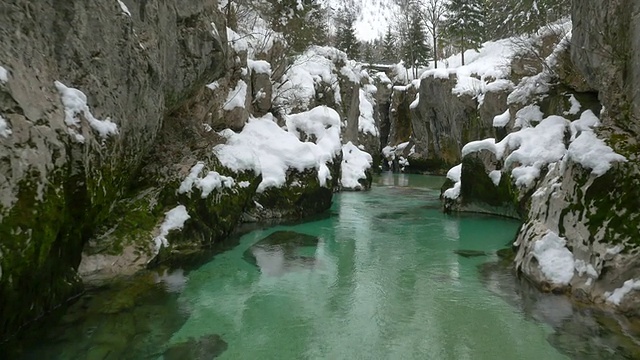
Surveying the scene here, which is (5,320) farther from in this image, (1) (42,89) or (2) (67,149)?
(1) (42,89)

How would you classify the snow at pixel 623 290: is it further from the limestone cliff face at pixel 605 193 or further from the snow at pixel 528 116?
the snow at pixel 528 116

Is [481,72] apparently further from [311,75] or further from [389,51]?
[389,51]

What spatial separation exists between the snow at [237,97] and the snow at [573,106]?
1056cm

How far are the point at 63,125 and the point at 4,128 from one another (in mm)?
1119

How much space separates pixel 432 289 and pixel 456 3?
38.7 meters

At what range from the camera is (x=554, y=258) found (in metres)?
7.42

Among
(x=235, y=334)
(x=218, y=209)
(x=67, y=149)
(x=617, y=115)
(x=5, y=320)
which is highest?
(x=617, y=115)

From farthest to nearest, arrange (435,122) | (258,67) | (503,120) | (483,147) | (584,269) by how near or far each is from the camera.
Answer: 1. (435,122)
2. (258,67)
3. (503,120)
4. (483,147)
5. (584,269)

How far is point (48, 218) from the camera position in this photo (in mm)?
5387

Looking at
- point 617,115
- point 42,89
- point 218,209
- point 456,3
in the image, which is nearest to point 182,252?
point 218,209

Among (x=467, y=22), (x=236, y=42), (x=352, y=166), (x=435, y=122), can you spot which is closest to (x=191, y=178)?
(x=236, y=42)

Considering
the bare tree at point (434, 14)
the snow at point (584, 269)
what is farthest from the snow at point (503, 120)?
the bare tree at point (434, 14)

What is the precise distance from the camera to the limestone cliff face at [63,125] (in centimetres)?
495

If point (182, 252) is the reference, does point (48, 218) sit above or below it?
above
